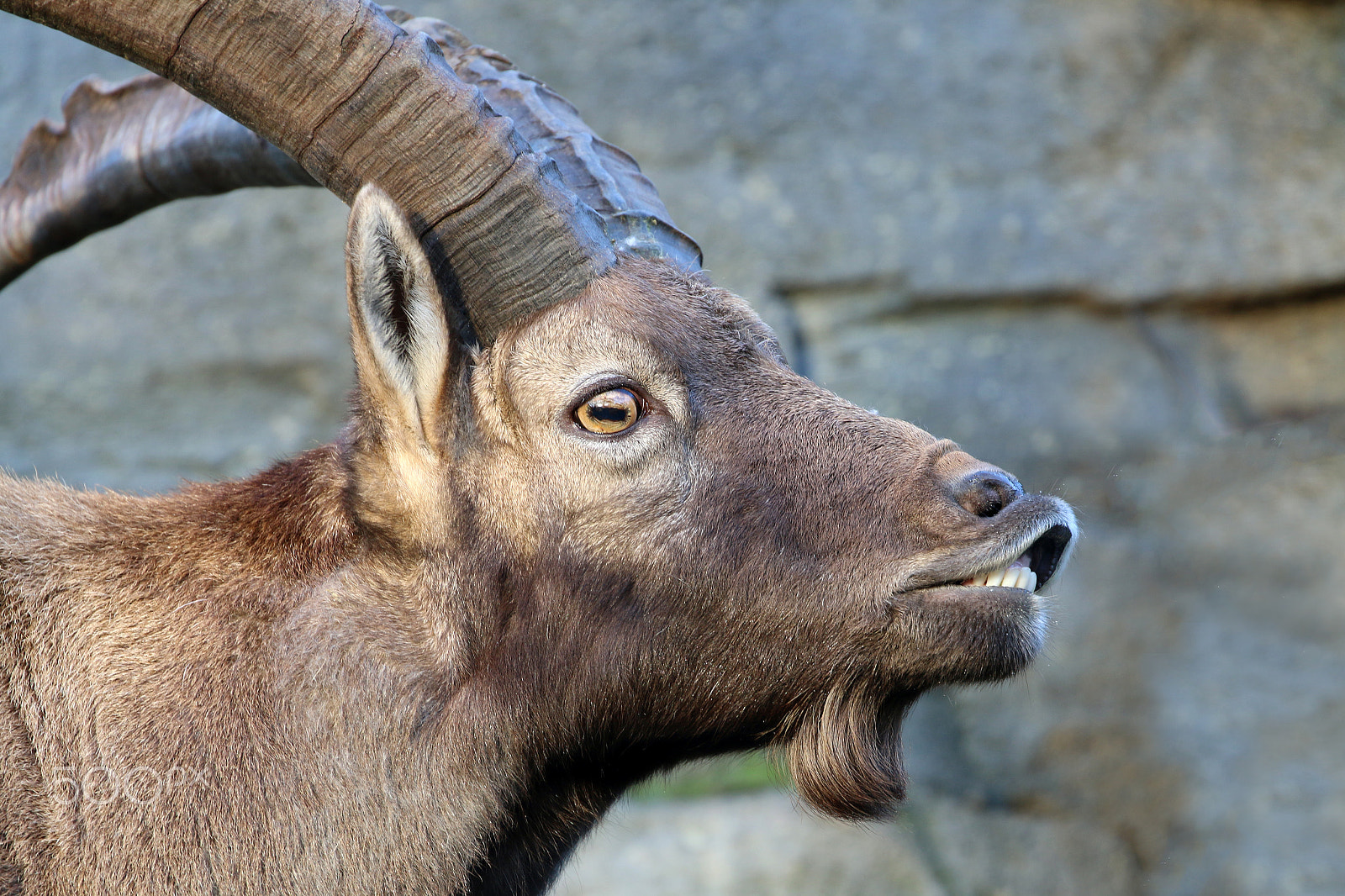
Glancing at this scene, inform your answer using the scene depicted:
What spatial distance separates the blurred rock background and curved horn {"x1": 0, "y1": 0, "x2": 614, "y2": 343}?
16.9 ft

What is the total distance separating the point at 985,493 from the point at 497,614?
1355mm

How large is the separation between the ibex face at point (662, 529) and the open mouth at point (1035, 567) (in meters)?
0.01

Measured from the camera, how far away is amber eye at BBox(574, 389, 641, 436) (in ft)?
11.2

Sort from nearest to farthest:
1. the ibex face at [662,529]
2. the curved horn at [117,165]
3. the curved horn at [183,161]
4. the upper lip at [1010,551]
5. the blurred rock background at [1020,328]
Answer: the upper lip at [1010,551] < the ibex face at [662,529] < the curved horn at [183,161] < the curved horn at [117,165] < the blurred rock background at [1020,328]

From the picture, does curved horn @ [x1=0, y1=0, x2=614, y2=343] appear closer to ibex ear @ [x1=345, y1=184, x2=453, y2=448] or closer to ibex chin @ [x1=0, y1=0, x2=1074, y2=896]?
ibex chin @ [x1=0, y1=0, x2=1074, y2=896]

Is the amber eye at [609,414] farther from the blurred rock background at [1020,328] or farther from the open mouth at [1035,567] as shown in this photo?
the blurred rock background at [1020,328]

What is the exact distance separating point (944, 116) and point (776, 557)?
6.32 m

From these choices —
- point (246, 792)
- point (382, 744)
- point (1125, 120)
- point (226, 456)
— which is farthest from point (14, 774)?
point (1125, 120)

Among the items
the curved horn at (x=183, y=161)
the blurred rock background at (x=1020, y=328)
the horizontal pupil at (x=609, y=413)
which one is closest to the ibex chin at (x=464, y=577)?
the horizontal pupil at (x=609, y=413)

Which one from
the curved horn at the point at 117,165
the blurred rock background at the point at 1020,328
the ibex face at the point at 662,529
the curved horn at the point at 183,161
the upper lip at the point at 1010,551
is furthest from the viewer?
the blurred rock background at the point at 1020,328

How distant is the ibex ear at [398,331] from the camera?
3354mm

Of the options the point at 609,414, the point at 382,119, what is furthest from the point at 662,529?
the point at 382,119

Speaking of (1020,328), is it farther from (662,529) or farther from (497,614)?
(497,614)

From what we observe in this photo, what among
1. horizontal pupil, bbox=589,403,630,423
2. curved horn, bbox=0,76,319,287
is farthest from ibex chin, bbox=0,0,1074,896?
curved horn, bbox=0,76,319,287
